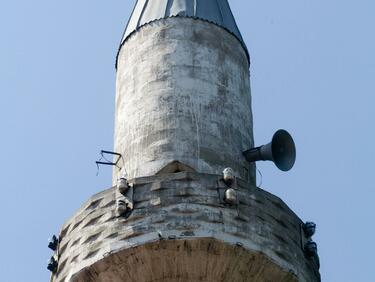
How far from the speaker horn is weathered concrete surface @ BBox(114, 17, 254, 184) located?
0.19m

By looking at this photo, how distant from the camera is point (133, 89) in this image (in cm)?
1891

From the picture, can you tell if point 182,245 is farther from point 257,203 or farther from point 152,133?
point 152,133

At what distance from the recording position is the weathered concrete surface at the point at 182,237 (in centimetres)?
1594

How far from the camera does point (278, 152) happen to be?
1820 cm

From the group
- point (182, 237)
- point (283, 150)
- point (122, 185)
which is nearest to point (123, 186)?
point (122, 185)

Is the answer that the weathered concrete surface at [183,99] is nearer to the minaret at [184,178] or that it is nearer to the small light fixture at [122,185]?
the minaret at [184,178]

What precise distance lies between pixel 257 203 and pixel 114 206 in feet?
6.61

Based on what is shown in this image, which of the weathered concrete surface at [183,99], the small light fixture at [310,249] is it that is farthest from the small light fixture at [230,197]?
the small light fixture at [310,249]

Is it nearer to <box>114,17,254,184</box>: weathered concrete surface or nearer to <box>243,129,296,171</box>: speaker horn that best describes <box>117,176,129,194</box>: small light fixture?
<box>114,17,254,184</box>: weathered concrete surface

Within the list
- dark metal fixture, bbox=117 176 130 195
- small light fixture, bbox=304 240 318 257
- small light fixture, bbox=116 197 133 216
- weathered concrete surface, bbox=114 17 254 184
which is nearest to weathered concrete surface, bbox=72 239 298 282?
small light fixture, bbox=116 197 133 216

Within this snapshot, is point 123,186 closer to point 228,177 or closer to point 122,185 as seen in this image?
point 122,185

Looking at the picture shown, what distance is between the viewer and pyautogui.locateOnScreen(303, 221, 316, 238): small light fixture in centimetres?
1750

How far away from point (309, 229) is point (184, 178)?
2174mm

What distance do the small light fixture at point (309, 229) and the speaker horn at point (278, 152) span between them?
1.01 metres
